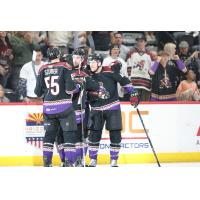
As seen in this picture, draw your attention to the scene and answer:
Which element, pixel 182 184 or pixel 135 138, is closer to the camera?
pixel 182 184

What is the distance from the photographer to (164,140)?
7750mm

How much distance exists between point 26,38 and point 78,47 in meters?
0.58

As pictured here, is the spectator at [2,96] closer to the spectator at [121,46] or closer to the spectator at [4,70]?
the spectator at [4,70]

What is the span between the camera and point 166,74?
306 inches

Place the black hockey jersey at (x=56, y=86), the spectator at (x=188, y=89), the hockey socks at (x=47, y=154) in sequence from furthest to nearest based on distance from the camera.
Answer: the spectator at (x=188, y=89), the hockey socks at (x=47, y=154), the black hockey jersey at (x=56, y=86)

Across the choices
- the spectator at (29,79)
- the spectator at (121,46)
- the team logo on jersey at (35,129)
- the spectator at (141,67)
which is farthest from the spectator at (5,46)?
the spectator at (141,67)

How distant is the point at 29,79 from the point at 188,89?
1.75m

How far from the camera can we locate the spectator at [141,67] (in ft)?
25.2

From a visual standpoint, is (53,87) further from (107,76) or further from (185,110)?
(185,110)

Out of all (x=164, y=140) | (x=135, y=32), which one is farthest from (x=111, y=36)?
(x=164, y=140)

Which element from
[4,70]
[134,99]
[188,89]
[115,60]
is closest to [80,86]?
[115,60]

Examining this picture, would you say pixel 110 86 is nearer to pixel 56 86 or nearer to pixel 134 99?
pixel 134 99

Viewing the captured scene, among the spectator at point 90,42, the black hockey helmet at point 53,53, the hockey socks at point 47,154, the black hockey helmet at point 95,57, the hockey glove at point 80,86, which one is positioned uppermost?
the spectator at point 90,42

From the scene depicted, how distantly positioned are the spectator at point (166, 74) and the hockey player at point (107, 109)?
27cm
